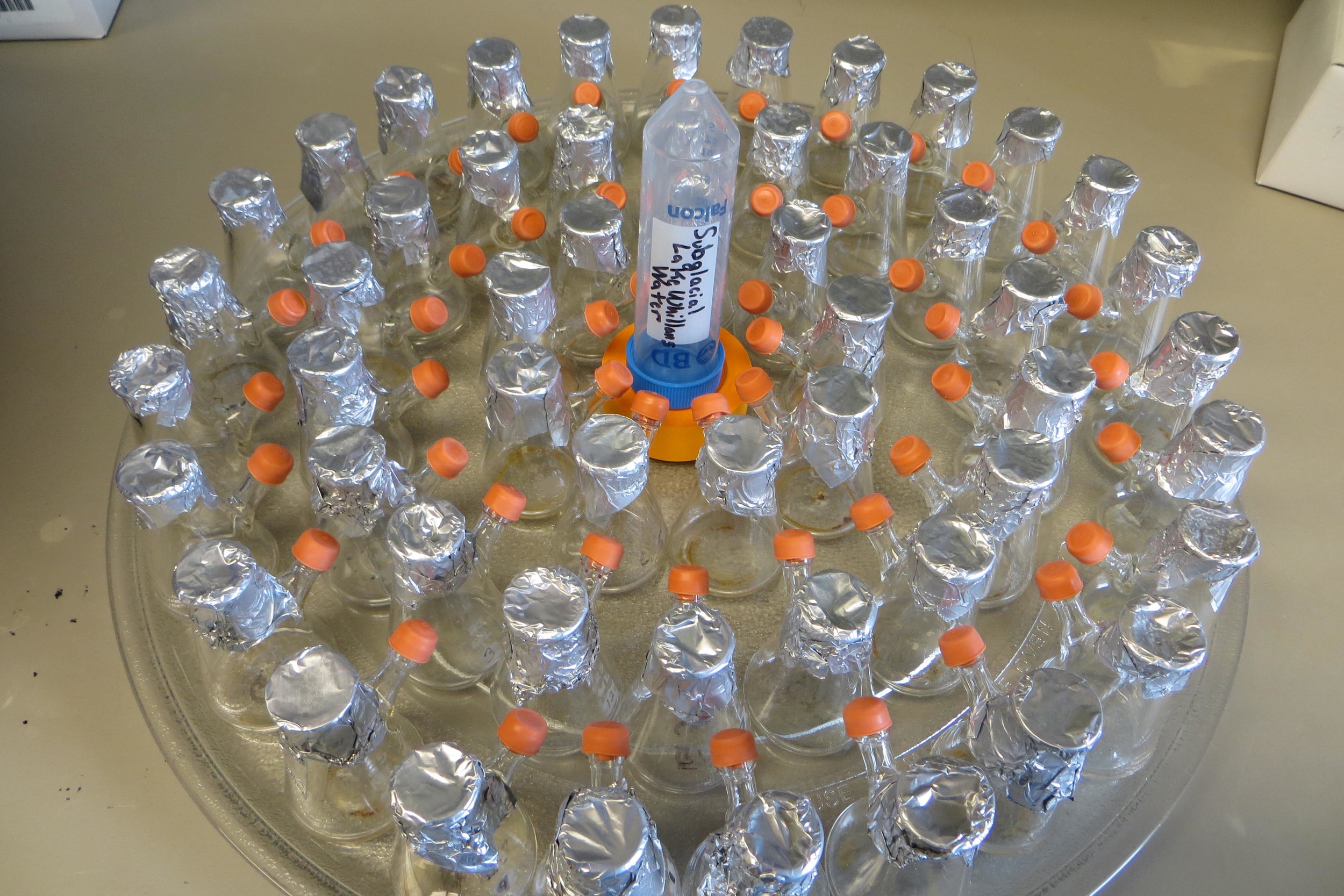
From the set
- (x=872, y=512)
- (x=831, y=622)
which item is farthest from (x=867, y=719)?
(x=872, y=512)

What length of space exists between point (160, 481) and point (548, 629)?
0.36 meters

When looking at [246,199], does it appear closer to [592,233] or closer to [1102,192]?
[592,233]

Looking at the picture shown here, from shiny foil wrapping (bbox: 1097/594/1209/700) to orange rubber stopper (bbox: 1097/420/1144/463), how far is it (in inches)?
8.5

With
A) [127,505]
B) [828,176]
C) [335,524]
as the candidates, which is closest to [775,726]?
[335,524]

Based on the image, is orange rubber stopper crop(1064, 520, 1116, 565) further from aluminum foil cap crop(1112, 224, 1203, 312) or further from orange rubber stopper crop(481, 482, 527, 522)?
orange rubber stopper crop(481, 482, 527, 522)

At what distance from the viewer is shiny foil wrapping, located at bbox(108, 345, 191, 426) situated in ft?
2.78

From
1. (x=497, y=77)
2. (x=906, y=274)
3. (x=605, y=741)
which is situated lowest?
(x=605, y=741)

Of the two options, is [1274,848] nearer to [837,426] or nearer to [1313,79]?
[837,426]

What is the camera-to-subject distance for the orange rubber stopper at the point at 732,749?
0.71 metres

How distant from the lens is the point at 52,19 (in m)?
1.42

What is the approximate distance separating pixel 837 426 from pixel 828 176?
0.54 m

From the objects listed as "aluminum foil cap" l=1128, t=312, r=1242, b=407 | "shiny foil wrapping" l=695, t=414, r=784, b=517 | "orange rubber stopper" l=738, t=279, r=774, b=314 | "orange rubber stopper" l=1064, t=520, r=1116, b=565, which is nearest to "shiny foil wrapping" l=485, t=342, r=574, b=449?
"shiny foil wrapping" l=695, t=414, r=784, b=517

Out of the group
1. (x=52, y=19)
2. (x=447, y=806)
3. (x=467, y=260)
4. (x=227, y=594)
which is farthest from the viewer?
(x=52, y=19)

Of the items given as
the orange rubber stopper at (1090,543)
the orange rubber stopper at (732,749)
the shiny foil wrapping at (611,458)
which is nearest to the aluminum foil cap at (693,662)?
the orange rubber stopper at (732,749)
